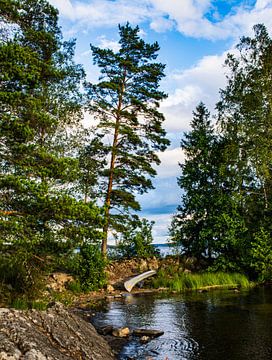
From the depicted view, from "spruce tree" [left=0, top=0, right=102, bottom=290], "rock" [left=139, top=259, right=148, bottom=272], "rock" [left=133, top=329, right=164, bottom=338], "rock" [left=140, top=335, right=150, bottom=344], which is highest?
"spruce tree" [left=0, top=0, right=102, bottom=290]

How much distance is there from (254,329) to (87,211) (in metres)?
5.73

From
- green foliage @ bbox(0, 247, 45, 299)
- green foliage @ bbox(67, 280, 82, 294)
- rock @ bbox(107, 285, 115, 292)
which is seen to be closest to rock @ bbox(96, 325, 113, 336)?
green foliage @ bbox(0, 247, 45, 299)

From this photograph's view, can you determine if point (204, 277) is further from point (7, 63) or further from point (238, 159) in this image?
point (7, 63)

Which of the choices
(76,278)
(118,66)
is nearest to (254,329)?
(76,278)

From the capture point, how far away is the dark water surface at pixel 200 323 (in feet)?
27.8

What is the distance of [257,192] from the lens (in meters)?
23.5

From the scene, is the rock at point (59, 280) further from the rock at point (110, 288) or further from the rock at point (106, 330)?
the rock at point (106, 330)

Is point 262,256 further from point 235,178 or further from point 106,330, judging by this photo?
point 106,330

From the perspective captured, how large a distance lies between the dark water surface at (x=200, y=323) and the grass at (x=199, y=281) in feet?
6.58

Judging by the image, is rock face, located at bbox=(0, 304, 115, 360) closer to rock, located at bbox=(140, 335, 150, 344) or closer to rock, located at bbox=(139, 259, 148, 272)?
rock, located at bbox=(140, 335, 150, 344)

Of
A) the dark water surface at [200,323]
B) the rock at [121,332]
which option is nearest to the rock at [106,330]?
the rock at [121,332]

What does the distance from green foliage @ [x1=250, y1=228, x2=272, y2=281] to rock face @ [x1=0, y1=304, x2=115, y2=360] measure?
46.8 feet

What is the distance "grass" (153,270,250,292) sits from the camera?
20.0m

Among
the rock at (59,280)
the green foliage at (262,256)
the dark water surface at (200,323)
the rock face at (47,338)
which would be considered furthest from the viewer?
the green foliage at (262,256)
